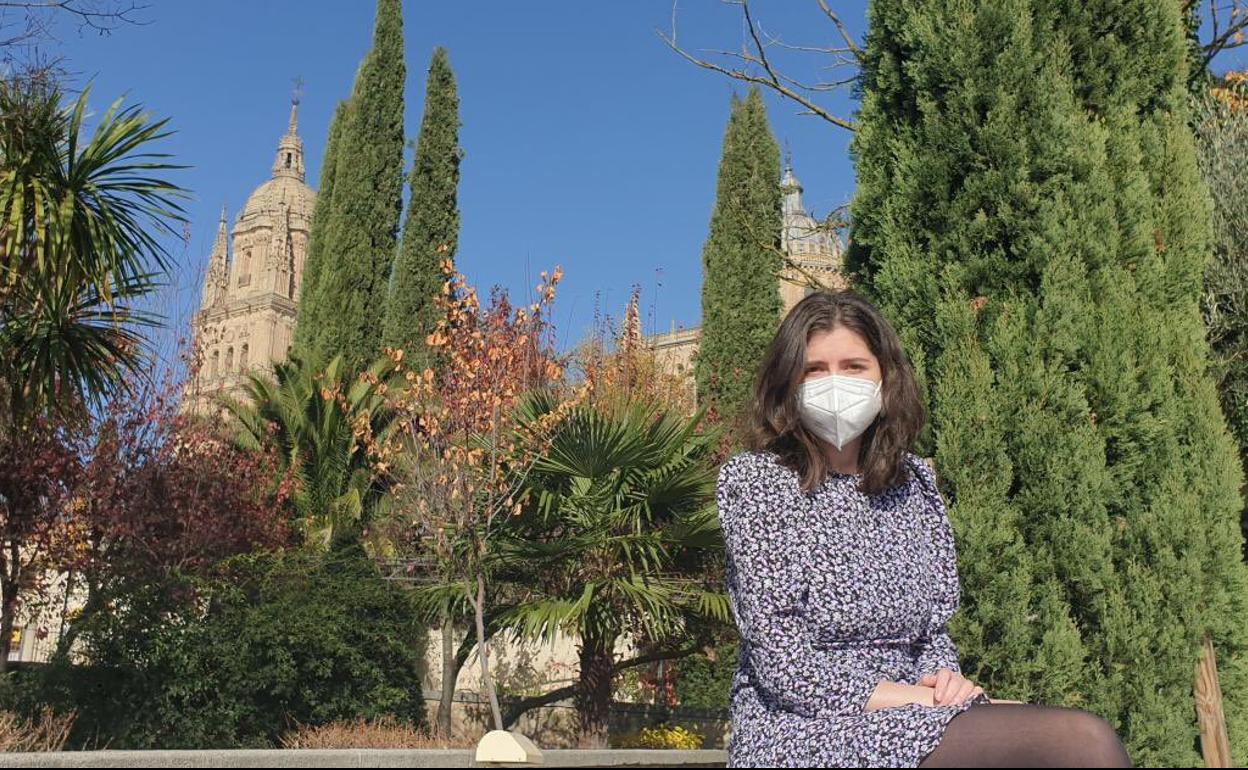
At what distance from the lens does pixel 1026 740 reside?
168 centimetres

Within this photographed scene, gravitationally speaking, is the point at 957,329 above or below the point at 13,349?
below

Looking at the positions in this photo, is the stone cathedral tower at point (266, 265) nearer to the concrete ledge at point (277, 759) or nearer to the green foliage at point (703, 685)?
the green foliage at point (703, 685)

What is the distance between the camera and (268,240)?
51281mm

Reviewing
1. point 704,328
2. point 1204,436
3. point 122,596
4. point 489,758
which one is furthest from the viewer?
point 704,328

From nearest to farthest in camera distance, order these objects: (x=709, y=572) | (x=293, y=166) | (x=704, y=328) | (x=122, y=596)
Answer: (x=122, y=596) → (x=709, y=572) → (x=704, y=328) → (x=293, y=166)

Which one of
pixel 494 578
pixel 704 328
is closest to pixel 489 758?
pixel 494 578

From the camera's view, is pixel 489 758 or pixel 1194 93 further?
pixel 1194 93

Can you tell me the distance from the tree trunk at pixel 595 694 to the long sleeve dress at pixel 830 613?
6.68 metres

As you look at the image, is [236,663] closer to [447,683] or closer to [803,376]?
[447,683]

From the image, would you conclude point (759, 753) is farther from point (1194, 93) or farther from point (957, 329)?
point (1194, 93)

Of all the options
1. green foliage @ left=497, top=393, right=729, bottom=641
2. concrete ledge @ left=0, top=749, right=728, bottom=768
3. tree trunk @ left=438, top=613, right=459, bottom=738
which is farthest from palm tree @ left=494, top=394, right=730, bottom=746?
tree trunk @ left=438, top=613, right=459, bottom=738

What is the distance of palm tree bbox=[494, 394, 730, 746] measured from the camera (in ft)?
24.7

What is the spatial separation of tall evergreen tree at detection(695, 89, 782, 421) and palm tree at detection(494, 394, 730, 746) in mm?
7182

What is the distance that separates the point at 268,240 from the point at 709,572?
48.2 meters
